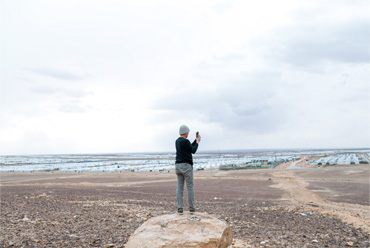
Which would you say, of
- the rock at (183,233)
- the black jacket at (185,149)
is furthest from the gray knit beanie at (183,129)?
the rock at (183,233)

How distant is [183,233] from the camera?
8.26 meters

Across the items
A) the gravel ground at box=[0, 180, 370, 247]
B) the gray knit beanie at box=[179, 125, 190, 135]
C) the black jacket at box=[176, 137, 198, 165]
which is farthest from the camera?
the gravel ground at box=[0, 180, 370, 247]

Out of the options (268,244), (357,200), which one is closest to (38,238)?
(268,244)

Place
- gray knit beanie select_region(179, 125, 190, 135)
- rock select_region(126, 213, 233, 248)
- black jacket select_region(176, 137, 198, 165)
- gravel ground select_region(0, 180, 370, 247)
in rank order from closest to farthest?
rock select_region(126, 213, 233, 248), black jacket select_region(176, 137, 198, 165), gray knit beanie select_region(179, 125, 190, 135), gravel ground select_region(0, 180, 370, 247)

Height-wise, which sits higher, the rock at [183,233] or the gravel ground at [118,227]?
the rock at [183,233]

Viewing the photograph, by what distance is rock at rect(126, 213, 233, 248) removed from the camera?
789 cm

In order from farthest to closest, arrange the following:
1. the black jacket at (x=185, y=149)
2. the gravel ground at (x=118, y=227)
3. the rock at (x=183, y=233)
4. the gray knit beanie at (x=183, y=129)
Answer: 1. the gravel ground at (x=118, y=227)
2. the gray knit beanie at (x=183, y=129)
3. the black jacket at (x=185, y=149)
4. the rock at (x=183, y=233)

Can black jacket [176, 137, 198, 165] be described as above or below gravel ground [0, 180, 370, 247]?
above

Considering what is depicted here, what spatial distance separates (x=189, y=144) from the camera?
9.09 m

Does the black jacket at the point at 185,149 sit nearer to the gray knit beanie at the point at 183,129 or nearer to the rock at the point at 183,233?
the gray knit beanie at the point at 183,129

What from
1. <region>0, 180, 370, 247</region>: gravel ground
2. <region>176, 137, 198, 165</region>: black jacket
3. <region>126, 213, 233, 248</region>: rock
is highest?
<region>176, 137, 198, 165</region>: black jacket

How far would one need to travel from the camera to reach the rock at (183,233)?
25.9ft

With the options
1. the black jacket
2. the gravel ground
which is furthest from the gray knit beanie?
the gravel ground

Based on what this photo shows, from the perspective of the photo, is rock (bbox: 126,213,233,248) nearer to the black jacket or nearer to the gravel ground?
the black jacket
